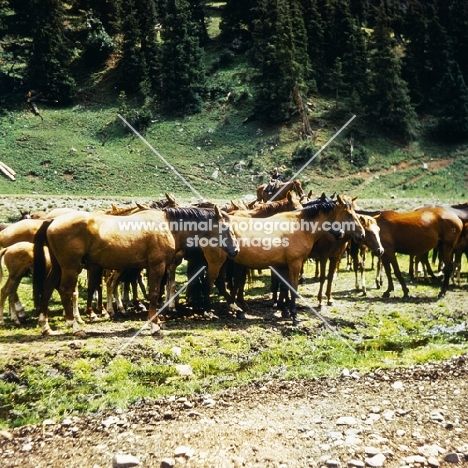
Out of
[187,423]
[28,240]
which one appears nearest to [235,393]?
[187,423]

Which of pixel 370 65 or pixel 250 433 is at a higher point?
pixel 370 65

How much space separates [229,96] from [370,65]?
1714cm

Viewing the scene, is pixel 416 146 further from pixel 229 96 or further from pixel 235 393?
pixel 235 393

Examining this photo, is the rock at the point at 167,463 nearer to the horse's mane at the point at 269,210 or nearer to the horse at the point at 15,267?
the horse at the point at 15,267

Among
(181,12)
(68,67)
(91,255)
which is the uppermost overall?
(181,12)

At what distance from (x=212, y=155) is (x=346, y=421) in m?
43.6

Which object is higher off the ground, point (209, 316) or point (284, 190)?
point (284, 190)

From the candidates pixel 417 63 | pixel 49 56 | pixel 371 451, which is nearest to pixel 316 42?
pixel 417 63

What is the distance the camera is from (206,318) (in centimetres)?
1083

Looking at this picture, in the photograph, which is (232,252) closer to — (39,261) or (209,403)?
(209,403)

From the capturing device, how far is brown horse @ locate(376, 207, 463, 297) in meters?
13.7

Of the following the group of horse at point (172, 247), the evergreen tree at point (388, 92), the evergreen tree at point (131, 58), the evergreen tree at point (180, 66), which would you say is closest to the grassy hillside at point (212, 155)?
the evergreen tree at point (388, 92)

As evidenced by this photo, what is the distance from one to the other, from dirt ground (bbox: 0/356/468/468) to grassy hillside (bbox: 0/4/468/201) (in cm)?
3613

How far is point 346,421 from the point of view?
625 centimetres
